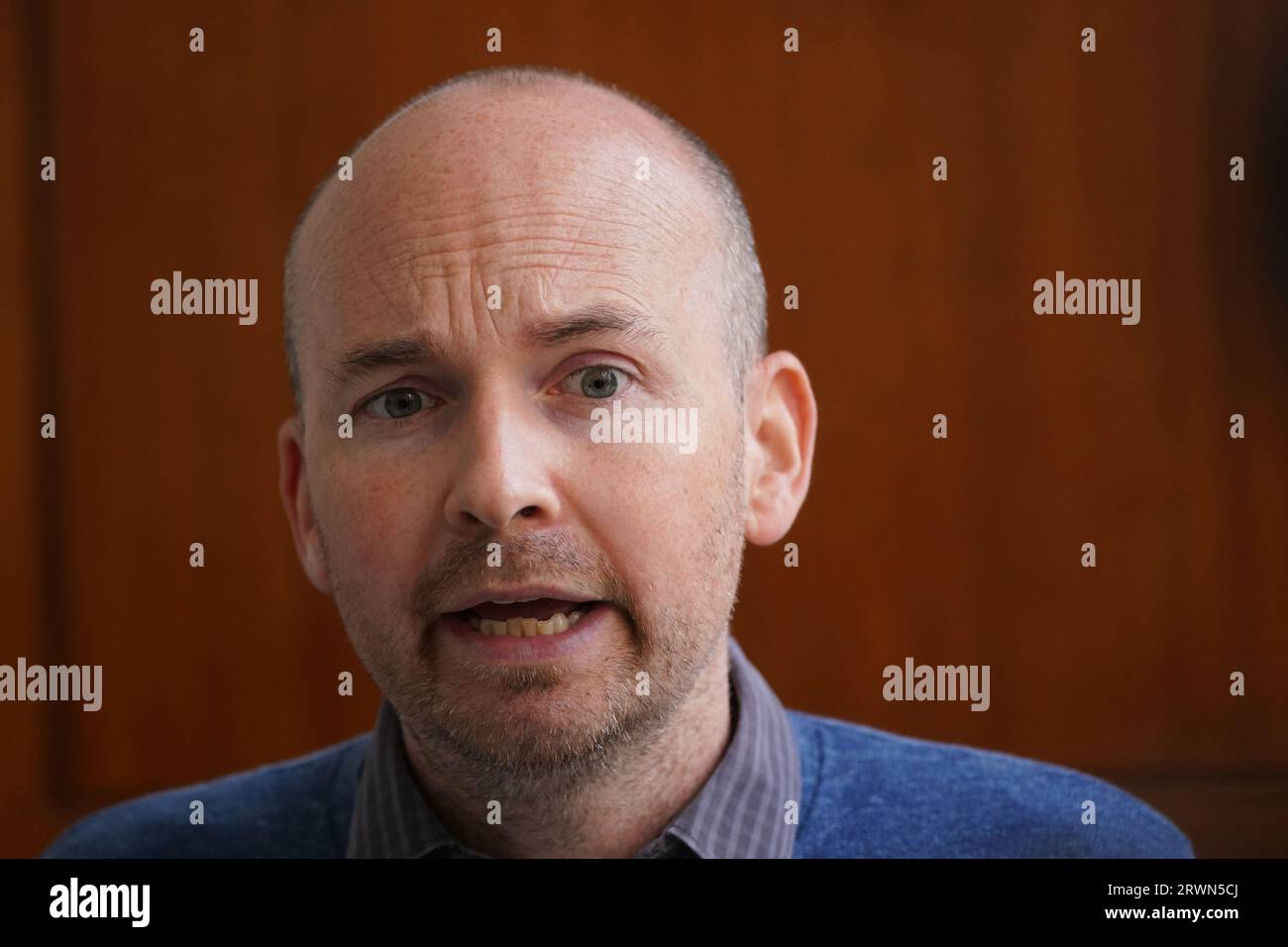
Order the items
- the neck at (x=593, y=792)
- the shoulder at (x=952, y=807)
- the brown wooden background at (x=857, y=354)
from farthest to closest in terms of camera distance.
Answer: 1. the brown wooden background at (x=857, y=354)
2. the shoulder at (x=952, y=807)
3. the neck at (x=593, y=792)

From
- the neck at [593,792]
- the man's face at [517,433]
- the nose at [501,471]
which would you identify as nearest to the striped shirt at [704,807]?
the neck at [593,792]

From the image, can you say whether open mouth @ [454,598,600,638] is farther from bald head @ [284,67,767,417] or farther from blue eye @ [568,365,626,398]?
bald head @ [284,67,767,417]

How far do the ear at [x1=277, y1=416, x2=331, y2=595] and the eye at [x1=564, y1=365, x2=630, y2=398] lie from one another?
1.17 ft

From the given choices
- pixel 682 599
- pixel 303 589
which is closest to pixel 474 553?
pixel 682 599

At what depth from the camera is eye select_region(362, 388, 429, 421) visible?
1.27 metres

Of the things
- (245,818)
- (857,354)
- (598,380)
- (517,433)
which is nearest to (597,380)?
(598,380)

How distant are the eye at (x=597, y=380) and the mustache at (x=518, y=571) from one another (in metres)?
0.16

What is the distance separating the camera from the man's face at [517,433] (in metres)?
1.22

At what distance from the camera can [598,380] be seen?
1267 millimetres

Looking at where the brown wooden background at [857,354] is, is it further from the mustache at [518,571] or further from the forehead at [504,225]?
the mustache at [518,571]

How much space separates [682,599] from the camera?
1.28 metres

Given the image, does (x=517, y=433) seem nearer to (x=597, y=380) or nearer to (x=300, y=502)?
(x=597, y=380)

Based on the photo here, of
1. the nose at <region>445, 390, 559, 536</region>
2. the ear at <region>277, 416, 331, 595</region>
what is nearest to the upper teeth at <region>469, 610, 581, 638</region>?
the nose at <region>445, 390, 559, 536</region>
